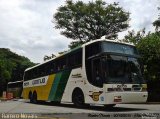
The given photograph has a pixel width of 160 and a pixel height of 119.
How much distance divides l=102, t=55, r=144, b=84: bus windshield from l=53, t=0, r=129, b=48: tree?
28.4 metres

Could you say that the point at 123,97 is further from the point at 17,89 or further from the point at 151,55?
the point at 17,89

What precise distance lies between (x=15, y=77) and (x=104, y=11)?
39.5m

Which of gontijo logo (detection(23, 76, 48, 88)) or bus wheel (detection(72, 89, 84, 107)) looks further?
gontijo logo (detection(23, 76, 48, 88))

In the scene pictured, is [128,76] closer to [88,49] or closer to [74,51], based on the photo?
[88,49]

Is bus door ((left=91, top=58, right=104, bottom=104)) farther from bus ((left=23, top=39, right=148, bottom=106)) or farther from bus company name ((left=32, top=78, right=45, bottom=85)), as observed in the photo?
bus company name ((left=32, top=78, right=45, bottom=85))

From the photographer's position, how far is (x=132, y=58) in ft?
59.2

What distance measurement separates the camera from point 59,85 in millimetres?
22484

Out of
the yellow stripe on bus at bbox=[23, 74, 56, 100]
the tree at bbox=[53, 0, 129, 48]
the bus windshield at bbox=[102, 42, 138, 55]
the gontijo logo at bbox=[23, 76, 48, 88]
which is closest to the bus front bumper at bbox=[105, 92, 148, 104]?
the bus windshield at bbox=[102, 42, 138, 55]

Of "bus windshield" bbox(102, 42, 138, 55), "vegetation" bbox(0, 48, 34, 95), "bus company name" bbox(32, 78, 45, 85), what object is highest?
"vegetation" bbox(0, 48, 34, 95)

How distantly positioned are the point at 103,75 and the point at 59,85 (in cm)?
606

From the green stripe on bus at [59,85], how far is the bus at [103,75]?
6 cm

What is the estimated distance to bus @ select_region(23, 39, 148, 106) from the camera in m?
16.9

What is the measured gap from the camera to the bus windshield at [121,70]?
55.5ft

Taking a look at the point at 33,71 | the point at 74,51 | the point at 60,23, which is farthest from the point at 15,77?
the point at 74,51
